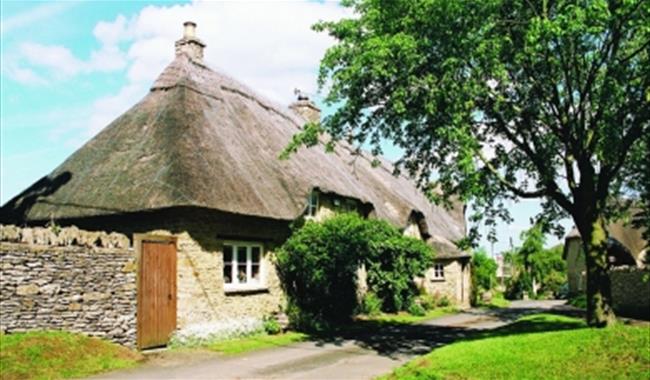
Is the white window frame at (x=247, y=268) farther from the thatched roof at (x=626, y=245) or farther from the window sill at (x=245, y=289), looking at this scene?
the thatched roof at (x=626, y=245)

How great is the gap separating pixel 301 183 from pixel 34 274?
32.7 ft

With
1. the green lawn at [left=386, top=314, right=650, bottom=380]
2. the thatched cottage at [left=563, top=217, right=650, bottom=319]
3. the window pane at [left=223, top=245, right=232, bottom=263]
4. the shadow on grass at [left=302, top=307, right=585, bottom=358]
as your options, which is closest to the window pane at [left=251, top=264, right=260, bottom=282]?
the window pane at [left=223, top=245, right=232, bottom=263]

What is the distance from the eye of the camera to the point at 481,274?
45.5 metres

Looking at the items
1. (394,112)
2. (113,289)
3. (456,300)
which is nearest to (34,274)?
(113,289)

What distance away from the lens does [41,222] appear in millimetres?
18422

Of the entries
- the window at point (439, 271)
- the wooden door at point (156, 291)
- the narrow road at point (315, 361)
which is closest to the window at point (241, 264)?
the wooden door at point (156, 291)

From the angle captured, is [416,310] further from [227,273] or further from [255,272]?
[227,273]

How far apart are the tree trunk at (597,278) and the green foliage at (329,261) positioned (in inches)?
317

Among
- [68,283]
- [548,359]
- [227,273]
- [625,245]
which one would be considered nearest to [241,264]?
[227,273]

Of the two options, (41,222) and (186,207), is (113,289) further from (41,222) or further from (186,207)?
(41,222)

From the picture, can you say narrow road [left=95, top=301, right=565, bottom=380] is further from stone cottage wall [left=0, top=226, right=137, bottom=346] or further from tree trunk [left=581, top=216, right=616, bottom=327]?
tree trunk [left=581, top=216, right=616, bottom=327]

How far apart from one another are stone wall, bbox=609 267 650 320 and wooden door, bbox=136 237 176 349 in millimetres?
19649

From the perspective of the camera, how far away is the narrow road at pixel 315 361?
12.0 m

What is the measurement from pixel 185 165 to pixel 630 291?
74.4 ft
